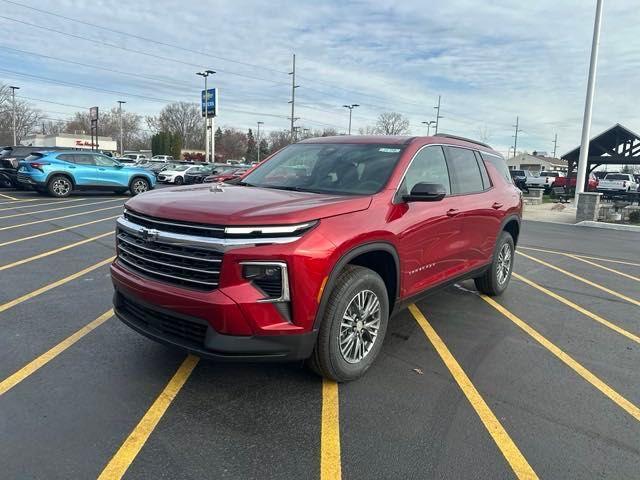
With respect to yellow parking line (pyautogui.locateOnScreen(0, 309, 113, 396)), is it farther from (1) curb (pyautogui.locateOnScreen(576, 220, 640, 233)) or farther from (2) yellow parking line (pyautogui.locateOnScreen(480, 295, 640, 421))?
(1) curb (pyautogui.locateOnScreen(576, 220, 640, 233))

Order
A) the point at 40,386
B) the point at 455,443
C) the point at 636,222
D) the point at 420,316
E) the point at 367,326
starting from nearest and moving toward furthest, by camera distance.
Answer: the point at 455,443 < the point at 40,386 < the point at 367,326 < the point at 420,316 < the point at 636,222

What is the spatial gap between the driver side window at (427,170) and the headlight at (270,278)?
1413 millimetres

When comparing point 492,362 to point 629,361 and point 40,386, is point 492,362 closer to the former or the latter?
point 629,361

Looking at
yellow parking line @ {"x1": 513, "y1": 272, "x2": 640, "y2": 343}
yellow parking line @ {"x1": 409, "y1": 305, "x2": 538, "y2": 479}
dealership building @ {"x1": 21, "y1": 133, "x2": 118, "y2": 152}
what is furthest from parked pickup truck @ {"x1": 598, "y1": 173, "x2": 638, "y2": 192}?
dealership building @ {"x1": 21, "y1": 133, "x2": 118, "y2": 152}

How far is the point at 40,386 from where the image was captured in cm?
333

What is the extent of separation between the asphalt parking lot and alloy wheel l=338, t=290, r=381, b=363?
250 mm

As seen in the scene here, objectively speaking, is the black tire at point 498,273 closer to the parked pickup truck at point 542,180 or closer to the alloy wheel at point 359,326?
the alloy wheel at point 359,326

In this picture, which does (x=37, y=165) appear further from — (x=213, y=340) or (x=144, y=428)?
(x=213, y=340)

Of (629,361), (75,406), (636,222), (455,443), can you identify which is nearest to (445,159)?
(629,361)

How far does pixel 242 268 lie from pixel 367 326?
121 cm

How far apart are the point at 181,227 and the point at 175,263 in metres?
0.24

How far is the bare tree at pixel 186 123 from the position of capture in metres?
99.9

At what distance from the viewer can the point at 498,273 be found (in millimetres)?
5934

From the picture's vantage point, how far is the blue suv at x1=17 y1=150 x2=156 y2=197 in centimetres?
1631
